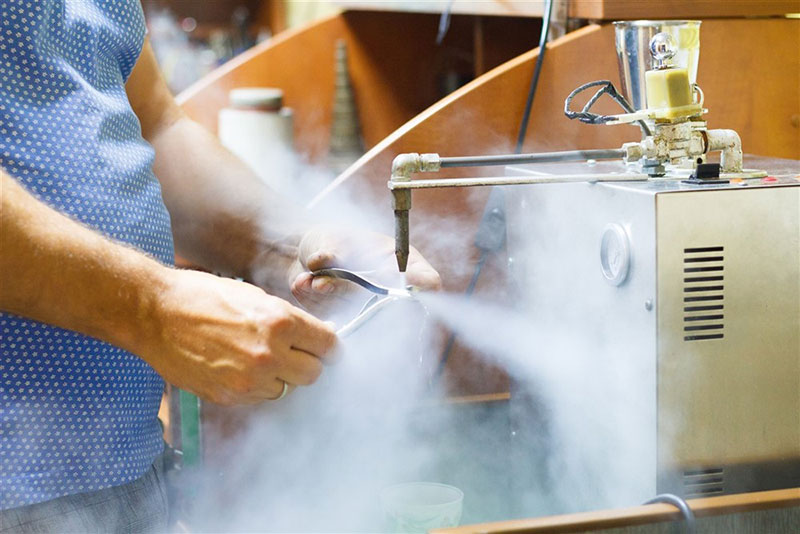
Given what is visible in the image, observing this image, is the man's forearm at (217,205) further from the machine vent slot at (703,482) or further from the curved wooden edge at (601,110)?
the machine vent slot at (703,482)

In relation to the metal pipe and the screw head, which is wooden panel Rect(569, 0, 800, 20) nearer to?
the screw head

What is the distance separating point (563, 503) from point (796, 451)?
30cm

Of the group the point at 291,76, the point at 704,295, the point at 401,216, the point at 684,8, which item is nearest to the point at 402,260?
the point at 401,216

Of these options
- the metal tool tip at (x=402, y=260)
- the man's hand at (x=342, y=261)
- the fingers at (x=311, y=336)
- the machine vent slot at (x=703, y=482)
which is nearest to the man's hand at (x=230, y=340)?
the fingers at (x=311, y=336)

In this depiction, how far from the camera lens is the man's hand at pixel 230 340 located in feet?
2.42

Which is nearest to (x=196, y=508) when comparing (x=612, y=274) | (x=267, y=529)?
(x=267, y=529)

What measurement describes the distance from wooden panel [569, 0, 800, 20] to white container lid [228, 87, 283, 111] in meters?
1.12

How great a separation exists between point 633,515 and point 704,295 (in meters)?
0.23

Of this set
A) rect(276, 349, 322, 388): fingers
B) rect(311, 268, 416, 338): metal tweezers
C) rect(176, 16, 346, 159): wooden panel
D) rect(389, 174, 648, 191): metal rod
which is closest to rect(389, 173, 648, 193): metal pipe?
rect(389, 174, 648, 191): metal rod

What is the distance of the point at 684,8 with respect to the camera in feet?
3.90

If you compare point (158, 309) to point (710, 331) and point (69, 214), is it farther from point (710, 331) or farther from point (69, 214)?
point (710, 331)

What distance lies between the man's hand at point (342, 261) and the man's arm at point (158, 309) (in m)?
0.27

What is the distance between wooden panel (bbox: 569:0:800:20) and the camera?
1.18 metres

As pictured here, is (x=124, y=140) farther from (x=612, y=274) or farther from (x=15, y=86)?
(x=612, y=274)
